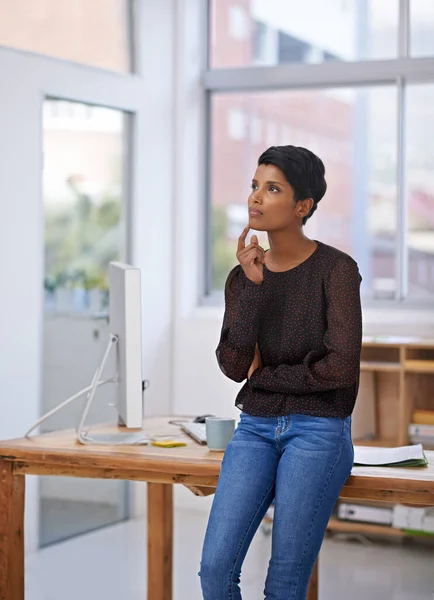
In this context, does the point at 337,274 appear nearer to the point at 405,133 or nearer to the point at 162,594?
the point at 162,594

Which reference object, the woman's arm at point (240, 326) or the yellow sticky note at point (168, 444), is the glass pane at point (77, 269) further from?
the woman's arm at point (240, 326)

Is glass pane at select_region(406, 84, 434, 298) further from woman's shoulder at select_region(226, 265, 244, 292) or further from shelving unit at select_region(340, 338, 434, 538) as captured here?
woman's shoulder at select_region(226, 265, 244, 292)

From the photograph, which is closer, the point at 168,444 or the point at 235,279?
the point at 235,279

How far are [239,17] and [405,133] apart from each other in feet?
3.72

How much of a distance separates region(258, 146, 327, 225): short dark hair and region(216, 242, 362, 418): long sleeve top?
0.15 meters

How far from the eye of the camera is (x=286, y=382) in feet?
7.89

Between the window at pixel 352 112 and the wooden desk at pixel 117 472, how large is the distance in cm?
233

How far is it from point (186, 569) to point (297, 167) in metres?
2.28

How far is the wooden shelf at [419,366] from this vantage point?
4320 millimetres

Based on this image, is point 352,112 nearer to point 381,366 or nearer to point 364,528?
point 381,366

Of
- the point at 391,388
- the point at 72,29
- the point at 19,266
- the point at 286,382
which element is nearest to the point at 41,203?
the point at 19,266

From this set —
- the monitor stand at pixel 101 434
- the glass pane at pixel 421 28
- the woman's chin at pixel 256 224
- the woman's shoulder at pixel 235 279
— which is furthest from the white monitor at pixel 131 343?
the glass pane at pixel 421 28

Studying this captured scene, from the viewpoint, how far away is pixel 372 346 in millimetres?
4715

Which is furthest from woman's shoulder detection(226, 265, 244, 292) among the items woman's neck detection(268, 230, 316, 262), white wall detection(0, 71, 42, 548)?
white wall detection(0, 71, 42, 548)
